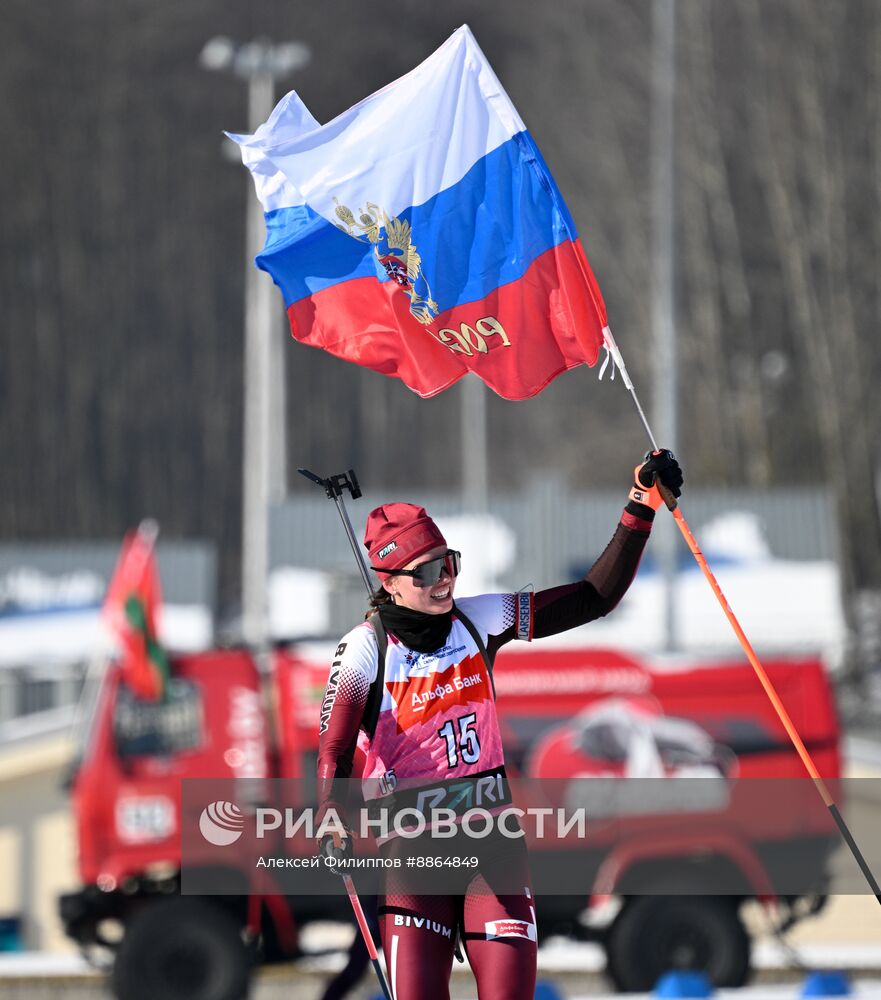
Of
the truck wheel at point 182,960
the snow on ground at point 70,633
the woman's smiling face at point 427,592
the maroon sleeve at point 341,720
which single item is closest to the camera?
the maroon sleeve at point 341,720

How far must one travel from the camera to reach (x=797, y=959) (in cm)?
966

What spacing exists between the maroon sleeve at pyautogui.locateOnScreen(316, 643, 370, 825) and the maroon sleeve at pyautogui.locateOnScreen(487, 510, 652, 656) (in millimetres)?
441

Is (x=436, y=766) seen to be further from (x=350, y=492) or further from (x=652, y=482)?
(x=652, y=482)

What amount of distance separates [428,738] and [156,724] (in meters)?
5.40

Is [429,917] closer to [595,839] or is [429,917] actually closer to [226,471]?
[595,839]

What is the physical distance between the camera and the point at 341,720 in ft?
15.8

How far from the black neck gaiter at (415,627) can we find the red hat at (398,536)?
0.41 feet

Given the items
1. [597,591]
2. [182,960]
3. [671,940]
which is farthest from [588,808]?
[597,591]

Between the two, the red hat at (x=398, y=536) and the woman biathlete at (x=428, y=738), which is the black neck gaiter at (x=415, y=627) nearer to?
the woman biathlete at (x=428, y=738)

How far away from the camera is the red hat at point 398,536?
4.93 meters

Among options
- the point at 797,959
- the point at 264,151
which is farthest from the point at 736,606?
the point at 264,151

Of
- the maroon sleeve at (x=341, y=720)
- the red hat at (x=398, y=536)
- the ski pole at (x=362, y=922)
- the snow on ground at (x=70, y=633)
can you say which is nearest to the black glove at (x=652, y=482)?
the red hat at (x=398, y=536)

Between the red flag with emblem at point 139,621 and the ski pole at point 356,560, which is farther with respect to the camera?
the red flag with emblem at point 139,621

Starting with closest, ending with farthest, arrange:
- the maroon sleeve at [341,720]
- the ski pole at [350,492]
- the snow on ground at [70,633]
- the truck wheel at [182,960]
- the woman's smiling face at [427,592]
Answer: the maroon sleeve at [341,720] → the woman's smiling face at [427,592] → the ski pole at [350,492] → the truck wheel at [182,960] → the snow on ground at [70,633]
